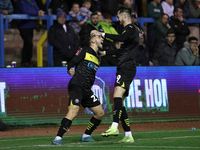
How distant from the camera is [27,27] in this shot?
11844 millimetres

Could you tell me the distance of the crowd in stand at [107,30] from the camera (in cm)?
1155

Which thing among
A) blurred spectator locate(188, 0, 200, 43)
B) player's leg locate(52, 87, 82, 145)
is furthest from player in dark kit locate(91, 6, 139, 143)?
blurred spectator locate(188, 0, 200, 43)

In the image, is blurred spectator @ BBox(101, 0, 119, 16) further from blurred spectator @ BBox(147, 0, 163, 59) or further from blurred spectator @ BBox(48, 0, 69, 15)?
blurred spectator @ BBox(48, 0, 69, 15)

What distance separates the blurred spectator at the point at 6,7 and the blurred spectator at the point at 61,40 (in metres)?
1.38

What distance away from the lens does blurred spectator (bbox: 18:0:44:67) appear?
11781 mm

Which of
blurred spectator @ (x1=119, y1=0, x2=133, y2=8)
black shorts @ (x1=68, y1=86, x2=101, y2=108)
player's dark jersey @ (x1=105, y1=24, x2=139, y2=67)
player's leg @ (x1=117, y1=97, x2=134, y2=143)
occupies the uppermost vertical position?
blurred spectator @ (x1=119, y1=0, x2=133, y2=8)

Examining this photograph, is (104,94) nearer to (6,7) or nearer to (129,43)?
(6,7)

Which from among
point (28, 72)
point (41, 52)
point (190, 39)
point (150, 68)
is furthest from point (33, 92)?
point (190, 39)

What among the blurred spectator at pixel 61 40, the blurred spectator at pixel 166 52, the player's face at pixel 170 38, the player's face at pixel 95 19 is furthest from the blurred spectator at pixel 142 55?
the blurred spectator at pixel 61 40

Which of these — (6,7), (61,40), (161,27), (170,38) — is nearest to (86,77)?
(61,40)

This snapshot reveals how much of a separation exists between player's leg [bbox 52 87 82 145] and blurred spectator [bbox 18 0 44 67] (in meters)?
5.08

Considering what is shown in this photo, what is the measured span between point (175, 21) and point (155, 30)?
89cm

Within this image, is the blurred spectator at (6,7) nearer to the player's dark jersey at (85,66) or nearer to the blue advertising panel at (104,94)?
the blue advertising panel at (104,94)

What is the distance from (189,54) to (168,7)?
2.28 m
